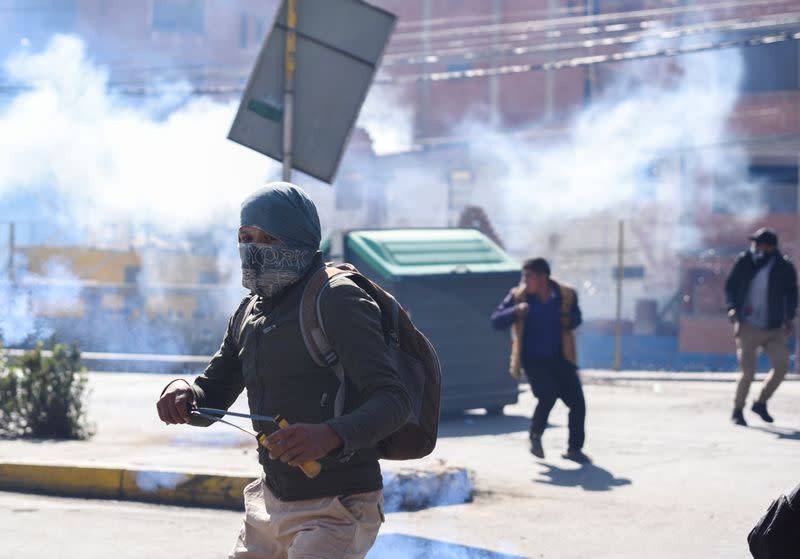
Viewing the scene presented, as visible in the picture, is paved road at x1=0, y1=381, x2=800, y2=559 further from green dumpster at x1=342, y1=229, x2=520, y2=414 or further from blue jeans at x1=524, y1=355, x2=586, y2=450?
green dumpster at x1=342, y1=229, x2=520, y2=414

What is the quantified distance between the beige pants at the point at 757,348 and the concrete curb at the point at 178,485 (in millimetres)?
4057

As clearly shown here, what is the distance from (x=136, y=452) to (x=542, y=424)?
9.55 ft

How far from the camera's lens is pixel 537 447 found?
28.1ft

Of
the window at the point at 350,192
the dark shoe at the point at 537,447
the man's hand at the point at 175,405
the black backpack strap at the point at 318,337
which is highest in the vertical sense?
the window at the point at 350,192

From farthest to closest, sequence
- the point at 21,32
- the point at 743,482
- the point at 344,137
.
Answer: the point at 21,32, the point at 743,482, the point at 344,137

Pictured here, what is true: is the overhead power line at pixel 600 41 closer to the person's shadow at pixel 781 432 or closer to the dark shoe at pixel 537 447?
the person's shadow at pixel 781 432

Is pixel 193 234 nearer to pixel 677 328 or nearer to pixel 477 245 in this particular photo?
pixel 677 328

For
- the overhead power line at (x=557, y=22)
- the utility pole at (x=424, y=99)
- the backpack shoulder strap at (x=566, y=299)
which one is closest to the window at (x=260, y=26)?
the overhead power line at (x=557, y=22)

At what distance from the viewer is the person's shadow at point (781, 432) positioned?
9664mm

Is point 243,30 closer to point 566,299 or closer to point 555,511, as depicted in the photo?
point 566,299

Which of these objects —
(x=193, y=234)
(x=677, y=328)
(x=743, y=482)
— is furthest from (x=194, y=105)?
(x=743, y=482)

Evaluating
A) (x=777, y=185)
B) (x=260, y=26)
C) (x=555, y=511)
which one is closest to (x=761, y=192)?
(x=777, y=185)

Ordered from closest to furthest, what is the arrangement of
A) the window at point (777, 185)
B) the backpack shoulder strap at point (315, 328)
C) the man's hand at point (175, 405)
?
the backpack shoulder strap at point (315, 328), the man's hand at point (175, 405), the window at point (777, 185)

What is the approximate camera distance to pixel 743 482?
25.1 feet
